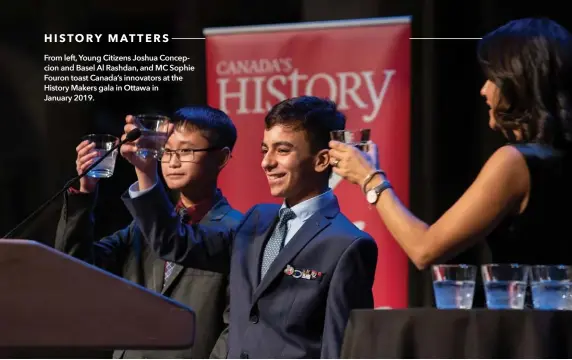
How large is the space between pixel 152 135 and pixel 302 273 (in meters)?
0.72

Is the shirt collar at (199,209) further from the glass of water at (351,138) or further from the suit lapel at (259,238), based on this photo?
the glass of water at (351,138)

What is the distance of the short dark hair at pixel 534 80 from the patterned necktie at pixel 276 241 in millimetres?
1009

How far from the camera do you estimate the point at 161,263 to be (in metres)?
3.67

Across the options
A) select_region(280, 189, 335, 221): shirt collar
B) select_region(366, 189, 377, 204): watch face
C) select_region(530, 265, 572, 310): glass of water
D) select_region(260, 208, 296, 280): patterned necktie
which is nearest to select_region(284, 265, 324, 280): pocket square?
select_region(260, 208, 296, 280): patterned necktie

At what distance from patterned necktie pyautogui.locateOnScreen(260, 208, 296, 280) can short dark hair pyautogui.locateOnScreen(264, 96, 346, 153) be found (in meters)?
0.31

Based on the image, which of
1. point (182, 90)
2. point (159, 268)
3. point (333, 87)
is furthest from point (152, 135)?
point (333, 87)

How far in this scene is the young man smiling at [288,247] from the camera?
2.90m

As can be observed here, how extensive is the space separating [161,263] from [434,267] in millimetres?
1701

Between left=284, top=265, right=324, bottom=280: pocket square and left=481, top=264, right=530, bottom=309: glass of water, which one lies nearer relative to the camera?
left=481, top=264, right=530, bottom=309: glass of water

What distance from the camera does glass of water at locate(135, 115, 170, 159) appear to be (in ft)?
10.2

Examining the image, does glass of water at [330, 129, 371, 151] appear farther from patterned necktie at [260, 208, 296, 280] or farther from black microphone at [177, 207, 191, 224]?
black microphone at [177, 207, 191, 224]

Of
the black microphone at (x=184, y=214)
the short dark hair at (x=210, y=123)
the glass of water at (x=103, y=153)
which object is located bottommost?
the black microphone at (x=184, y=214)

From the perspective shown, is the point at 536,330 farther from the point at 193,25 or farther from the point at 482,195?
the point at 193,25

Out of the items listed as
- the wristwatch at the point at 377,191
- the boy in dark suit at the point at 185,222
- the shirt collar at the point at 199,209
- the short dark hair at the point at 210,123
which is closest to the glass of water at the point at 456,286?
the wristwatch at the point at 377,191
